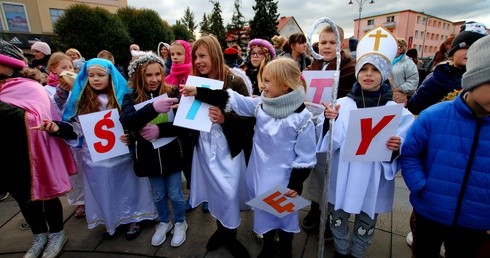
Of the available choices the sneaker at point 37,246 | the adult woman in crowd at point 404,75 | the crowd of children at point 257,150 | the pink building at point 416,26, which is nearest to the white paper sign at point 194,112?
the crowd of children at point 257,150

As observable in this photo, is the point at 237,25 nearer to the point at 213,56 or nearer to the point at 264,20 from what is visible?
the point at 264,20

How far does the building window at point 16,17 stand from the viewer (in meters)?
22.9

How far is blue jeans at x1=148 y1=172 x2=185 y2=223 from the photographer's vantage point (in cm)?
253

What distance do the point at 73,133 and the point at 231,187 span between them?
59.9 inches

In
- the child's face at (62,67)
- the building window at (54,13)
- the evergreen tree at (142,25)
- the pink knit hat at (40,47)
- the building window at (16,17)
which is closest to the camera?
the child's face at (62,67)

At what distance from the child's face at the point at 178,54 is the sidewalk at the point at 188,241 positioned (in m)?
1.89

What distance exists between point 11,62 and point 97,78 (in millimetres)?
647

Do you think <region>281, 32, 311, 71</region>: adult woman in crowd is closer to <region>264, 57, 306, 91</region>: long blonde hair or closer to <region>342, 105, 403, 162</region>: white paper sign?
<region>264, 57, 306, 91</region>: long blonde hair

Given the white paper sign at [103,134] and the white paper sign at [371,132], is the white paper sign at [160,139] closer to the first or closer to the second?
the white paper sign at [103,134]

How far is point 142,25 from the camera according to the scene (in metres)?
23.8

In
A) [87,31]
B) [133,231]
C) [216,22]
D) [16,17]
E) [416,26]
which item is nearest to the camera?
[133,231]

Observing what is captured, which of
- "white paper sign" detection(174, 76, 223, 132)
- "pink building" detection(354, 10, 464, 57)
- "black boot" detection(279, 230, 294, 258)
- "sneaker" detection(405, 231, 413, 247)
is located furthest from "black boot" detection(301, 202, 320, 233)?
"pink building" detection(354, 10, 464, 57)

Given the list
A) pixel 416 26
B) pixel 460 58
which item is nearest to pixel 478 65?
pixel 460 58

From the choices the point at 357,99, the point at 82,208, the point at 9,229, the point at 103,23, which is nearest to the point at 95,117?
the point at 82,208
